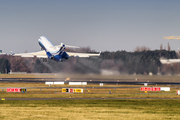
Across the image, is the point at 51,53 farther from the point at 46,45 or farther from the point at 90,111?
the point at 90,111

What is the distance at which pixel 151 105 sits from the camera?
49.5 meters

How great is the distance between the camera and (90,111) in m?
42.9

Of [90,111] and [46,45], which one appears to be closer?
[90,111]

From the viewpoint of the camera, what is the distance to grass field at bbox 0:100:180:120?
125ft

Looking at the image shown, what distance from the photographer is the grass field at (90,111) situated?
125ft

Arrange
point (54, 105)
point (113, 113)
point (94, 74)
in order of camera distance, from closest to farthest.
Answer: point (113, 113) < point (54, 105) < point (94, 74)

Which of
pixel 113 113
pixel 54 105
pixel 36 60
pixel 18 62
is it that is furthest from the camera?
pixel 18 62

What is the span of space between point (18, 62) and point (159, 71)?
88.0m

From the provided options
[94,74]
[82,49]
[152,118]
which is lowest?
[152,118]

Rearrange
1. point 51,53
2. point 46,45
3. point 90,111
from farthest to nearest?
point 46,45 → point 51,53 → point 90,111

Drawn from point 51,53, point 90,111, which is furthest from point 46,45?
point 90,111

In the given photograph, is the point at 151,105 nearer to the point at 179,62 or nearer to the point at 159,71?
the point at 159,71

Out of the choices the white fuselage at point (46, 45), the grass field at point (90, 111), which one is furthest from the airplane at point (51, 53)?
the grass field at point (90, 111)

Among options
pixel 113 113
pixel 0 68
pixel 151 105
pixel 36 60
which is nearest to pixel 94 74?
pixel 36 60
